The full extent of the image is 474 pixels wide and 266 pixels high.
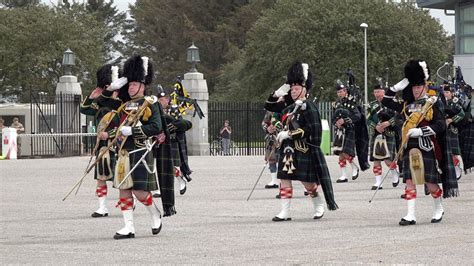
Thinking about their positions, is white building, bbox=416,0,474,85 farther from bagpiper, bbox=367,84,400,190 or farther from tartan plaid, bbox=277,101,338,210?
tartan plaid, bbox=277,101,338,210

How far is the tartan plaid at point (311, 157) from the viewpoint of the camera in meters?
15.7

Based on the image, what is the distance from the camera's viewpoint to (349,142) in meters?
23.4

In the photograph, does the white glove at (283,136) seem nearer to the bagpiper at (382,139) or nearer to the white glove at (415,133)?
the white glove at (415,133)

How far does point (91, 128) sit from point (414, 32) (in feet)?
109

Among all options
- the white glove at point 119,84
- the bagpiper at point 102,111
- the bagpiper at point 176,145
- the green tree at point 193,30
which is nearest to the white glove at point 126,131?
the white glove at point 119,84

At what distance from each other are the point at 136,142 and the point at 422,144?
340 cm

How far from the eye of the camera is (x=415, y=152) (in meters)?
15.0

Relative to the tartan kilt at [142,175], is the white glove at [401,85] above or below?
above

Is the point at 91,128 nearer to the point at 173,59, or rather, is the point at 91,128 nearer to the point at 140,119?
the point at 140,119

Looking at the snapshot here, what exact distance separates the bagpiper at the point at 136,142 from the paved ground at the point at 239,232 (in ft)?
1.21

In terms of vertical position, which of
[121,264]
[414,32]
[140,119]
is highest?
[414,32]

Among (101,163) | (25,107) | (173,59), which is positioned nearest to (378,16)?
(173,59)

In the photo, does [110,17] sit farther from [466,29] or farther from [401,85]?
[401,85]

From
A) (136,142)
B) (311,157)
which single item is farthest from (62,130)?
(136,142)
